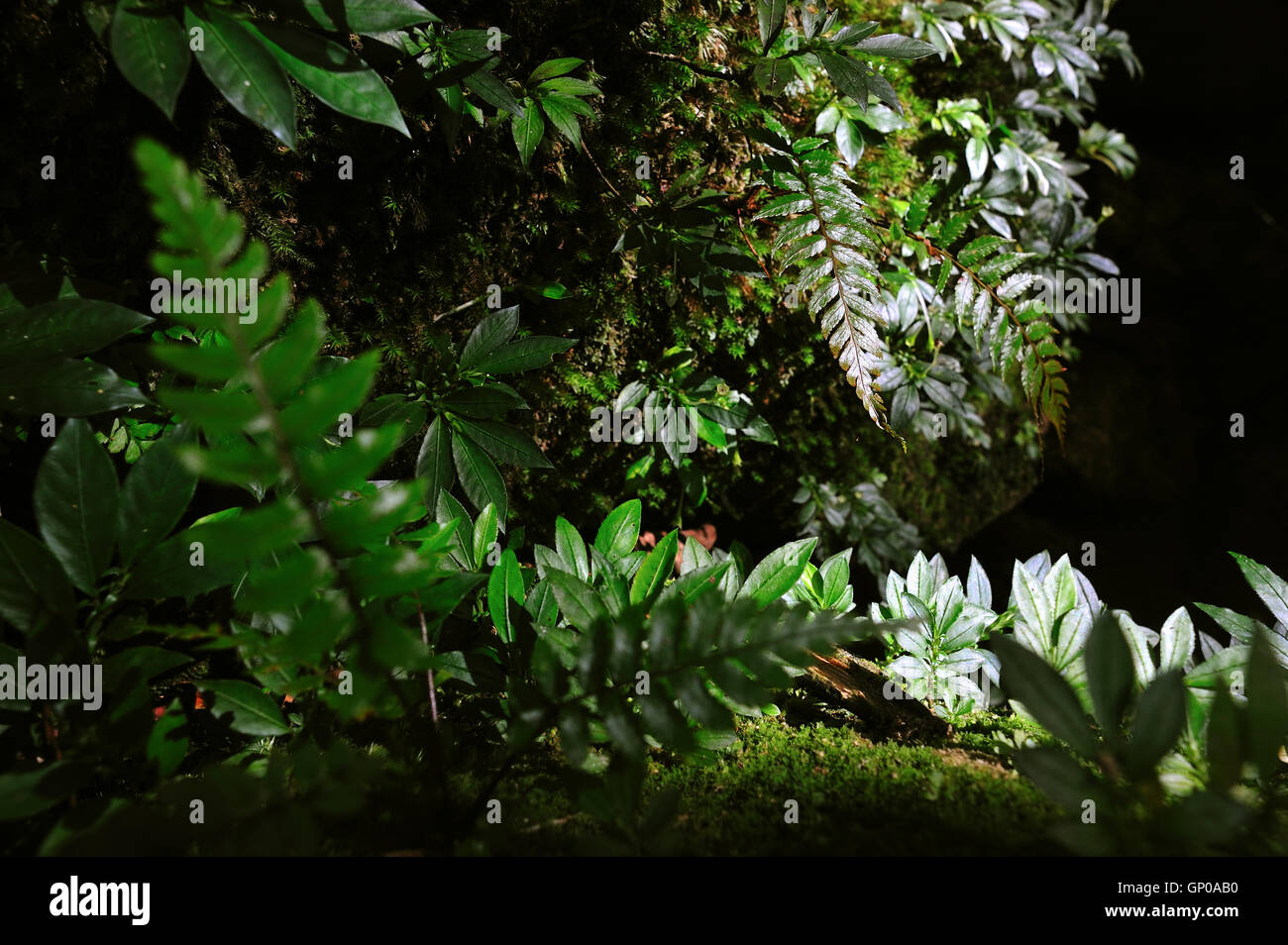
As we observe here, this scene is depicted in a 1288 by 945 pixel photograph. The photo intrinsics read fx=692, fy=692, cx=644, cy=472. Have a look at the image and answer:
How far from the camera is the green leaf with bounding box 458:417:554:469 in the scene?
1.39 metres

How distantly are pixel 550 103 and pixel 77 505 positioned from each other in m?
1.18

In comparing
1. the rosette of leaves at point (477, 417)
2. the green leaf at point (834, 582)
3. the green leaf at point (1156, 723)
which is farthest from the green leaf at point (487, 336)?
the green leaf at point (1156, 723)

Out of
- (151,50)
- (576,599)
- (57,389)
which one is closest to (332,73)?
(151,50)

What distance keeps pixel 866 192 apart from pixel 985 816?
6.10ft

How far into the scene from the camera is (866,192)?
86.4 inches

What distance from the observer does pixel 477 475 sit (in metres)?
1.38

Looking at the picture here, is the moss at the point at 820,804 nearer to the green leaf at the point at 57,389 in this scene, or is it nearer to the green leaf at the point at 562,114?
the green leaf at the point at 57,389

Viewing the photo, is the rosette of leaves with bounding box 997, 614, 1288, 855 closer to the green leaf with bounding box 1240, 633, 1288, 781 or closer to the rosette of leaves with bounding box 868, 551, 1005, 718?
Answer: the green leaf with bounding box 1240, 633, 1288, 781

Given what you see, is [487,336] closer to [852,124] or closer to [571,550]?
[571,550]

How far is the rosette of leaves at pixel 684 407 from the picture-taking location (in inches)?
77.3
